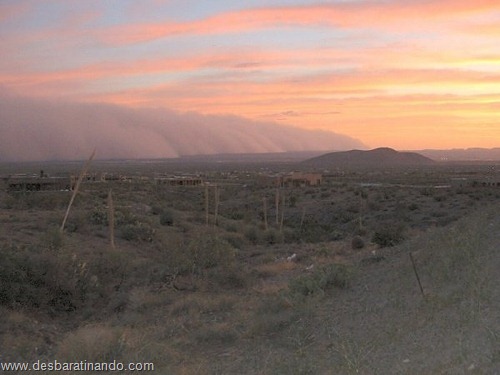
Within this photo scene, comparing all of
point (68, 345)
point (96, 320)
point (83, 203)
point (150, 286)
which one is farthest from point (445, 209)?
point (68, 345)

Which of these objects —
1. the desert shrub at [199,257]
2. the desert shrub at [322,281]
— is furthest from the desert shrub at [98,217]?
the desert shrub at [322,281]

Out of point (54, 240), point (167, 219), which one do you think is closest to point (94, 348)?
point (54, 240)

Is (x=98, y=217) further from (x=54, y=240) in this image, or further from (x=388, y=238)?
(x=388, y=238)

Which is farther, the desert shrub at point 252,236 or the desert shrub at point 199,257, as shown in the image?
the desert shrub at point 252,236

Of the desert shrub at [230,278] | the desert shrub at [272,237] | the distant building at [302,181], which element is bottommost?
the desert shrub at [272,237]

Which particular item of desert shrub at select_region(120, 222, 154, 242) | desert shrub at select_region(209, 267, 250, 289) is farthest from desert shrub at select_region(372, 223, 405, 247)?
desert shrub at select_region(120, 222, 154, 242)

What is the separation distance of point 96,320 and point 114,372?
5.21 meters

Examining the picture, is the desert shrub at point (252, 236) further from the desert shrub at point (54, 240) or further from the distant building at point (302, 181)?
the distant building at point (302, 181)

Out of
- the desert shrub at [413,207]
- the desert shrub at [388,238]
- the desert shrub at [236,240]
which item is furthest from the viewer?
the desert shrub at [413,207]

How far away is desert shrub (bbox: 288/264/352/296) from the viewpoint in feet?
40.8

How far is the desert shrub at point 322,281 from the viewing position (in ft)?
40.8

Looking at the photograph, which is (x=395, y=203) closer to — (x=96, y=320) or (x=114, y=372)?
(x=96, y=320)

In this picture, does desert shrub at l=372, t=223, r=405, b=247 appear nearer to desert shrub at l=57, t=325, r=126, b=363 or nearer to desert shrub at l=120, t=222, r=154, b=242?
desert shrub at l=120, t=222, r=154, b=242

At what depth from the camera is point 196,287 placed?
16.5m
